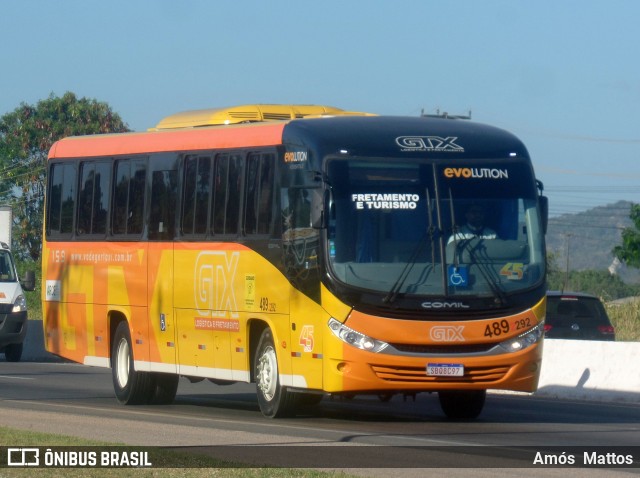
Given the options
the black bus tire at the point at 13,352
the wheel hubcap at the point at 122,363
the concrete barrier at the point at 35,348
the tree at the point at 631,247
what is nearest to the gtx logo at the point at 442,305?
the wheel hubcap at the point at 122,363

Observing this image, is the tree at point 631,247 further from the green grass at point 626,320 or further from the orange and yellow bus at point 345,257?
the orange and yellow bus at point 345,257

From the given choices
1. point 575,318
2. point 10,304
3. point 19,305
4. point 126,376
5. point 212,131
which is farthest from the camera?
point 19,305

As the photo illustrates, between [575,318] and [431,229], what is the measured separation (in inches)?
492

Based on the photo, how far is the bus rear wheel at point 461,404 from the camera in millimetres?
17406

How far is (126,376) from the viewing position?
19.9 metres

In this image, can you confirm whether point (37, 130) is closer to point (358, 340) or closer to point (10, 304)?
point (10, 304)

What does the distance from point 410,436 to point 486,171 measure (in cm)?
323

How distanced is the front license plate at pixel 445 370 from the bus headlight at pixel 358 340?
543 millimetres

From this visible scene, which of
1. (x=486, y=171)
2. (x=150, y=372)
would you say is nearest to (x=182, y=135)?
(x=150, y=372)

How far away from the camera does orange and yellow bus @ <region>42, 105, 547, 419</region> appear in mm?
Result: 15602

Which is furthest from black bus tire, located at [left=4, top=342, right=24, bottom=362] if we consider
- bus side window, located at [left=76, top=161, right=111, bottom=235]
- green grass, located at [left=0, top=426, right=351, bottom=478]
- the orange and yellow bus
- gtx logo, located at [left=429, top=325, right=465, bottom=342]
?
green grass, located at [left=0, top=426, right=351, bottom=478]

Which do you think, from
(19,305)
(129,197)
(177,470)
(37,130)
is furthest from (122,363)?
(37,130)

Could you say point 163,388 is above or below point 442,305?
below

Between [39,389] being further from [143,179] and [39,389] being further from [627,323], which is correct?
[627,323]
